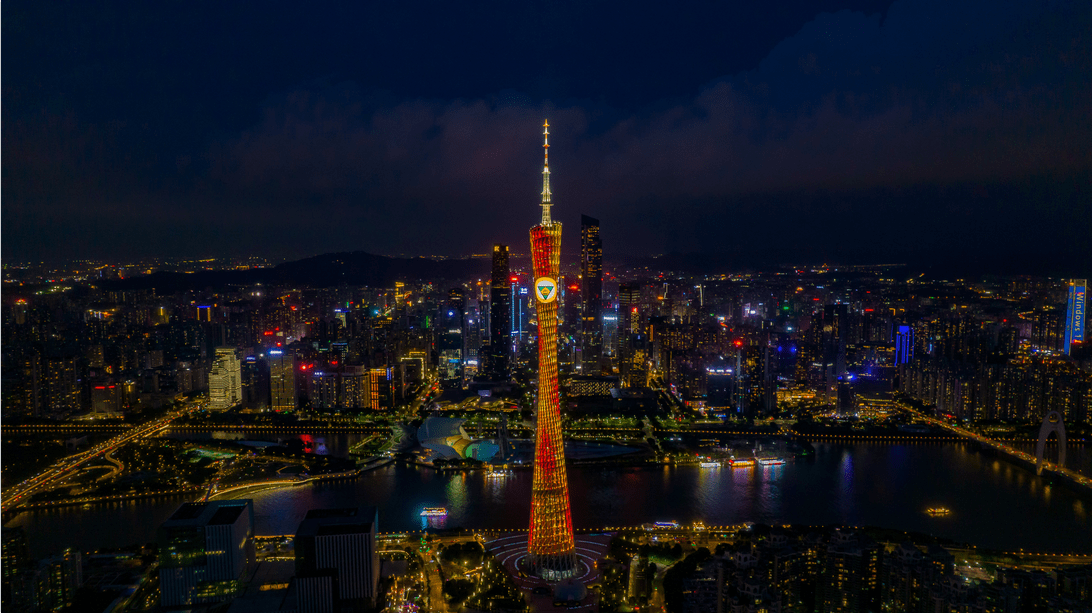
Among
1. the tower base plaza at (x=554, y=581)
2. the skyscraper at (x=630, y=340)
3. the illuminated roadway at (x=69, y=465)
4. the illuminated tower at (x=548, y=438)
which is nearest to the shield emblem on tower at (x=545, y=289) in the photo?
the illuminated tower at (x=548, y=438)

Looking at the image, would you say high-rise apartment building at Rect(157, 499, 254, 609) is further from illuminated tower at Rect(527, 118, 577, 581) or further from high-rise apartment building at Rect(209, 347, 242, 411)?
high-rise apartment building at Rect(209, 347, 242, 411)

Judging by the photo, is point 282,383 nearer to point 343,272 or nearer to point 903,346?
point 903,346

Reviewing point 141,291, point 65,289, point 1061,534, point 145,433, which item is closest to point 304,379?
point 145,433

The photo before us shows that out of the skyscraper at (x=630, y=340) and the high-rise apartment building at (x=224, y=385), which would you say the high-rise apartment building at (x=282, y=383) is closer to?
the high-rise apartment building at (x=224, y=385)

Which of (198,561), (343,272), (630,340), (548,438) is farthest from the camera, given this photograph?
(343,272)

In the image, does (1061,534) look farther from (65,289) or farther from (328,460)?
(65,289)

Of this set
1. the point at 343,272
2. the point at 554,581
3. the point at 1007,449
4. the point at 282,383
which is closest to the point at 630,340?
the point at 282,383
